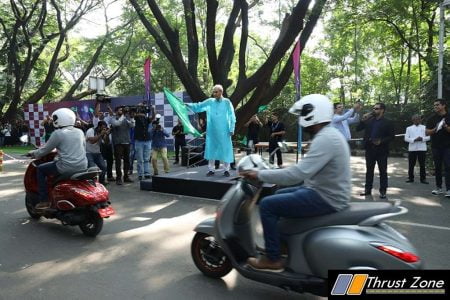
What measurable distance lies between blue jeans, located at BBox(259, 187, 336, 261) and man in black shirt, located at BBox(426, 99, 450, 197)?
236 inches

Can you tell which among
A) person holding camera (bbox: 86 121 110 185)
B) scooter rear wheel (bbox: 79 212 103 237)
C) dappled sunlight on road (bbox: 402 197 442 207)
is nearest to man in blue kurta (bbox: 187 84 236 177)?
person holding camera (bbox: 86 121 110 185)

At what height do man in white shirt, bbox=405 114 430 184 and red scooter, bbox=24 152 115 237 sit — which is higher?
man in white shirt, bbox=405 114 430 184

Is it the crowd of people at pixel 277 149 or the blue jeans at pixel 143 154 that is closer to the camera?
the crowd of people at pixel 277 149

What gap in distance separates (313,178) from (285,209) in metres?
0.36

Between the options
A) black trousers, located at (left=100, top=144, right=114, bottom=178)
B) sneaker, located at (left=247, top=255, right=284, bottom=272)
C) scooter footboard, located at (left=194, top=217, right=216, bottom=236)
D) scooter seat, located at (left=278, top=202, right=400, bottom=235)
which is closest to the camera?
scooter seat, located at (left=278, top=202, right=400, bottom=235)

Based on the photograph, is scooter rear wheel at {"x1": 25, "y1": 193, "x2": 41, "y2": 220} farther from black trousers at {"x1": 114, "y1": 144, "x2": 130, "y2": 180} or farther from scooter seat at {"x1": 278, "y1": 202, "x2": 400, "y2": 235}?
scooter seat at {"x1": 278, "y1": 202, "x2": 400, "y2": 235}

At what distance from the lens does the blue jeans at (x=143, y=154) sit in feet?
33.4

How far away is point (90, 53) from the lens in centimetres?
3033

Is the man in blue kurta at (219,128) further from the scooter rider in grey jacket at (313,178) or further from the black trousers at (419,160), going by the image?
the scooter rider in grey jacket at (313,178)

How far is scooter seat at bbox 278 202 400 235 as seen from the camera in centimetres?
322

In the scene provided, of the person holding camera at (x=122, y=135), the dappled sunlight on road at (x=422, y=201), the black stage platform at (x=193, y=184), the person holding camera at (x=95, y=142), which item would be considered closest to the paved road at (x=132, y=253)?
the dappled sunlight on road at (x=422, y=201)

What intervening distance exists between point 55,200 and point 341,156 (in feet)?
13.8

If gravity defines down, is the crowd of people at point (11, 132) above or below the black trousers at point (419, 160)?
above

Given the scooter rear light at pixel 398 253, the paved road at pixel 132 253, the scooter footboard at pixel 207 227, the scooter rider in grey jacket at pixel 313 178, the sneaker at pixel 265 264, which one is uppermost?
the scooter rider in grey jacket at pixel 313 178
